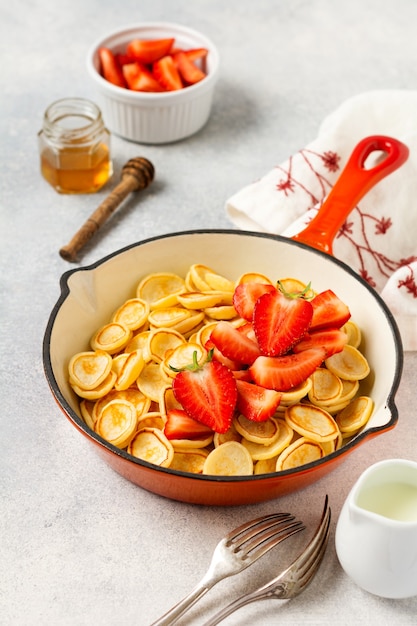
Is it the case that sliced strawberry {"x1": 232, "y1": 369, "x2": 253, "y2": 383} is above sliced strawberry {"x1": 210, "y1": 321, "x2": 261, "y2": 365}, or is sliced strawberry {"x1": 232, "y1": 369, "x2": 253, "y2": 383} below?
below

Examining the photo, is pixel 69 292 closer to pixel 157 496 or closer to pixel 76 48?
pixel 157 496

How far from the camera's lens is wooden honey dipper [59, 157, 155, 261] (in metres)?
1.69

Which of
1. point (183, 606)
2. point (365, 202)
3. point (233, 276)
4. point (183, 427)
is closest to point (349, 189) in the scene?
point (365, 202)

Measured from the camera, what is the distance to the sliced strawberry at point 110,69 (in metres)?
1.95

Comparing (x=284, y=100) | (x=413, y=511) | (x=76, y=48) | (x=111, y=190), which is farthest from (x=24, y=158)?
(x=413, y=511)

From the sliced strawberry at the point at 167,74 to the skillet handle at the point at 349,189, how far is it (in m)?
0.54

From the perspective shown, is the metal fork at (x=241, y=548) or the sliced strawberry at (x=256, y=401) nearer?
the metal fork at (x=241, y=548)

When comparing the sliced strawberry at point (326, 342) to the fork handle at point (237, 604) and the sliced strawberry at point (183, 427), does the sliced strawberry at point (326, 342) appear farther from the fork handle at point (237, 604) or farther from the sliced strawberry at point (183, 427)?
the fork handle at point (237, 604)

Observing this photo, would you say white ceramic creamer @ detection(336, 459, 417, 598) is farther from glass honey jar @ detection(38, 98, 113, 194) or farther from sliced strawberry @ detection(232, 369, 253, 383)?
glass honey jar @ detection(38, 98, 113, 194)

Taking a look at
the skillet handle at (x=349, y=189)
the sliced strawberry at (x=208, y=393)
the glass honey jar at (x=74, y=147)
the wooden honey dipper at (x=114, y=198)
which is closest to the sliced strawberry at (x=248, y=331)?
the sliced strawberry at (x=208, y=393)

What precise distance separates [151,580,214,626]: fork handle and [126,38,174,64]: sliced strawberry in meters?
1.34

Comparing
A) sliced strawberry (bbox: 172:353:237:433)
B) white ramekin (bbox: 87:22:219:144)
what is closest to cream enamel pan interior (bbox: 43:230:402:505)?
sliced strawberry (bbox: 172:353:237:433)

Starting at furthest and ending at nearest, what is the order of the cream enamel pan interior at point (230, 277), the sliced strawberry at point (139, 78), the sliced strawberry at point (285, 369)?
1. the sliced strawberry at point (139, 78)
2. the sliced strawberry at point (285, 369)
3. the cream enamel pan interior at point (230, 277)

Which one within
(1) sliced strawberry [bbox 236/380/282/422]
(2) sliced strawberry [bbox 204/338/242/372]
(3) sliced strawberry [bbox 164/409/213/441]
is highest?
(1) sliced strawberry [bbox 236/380/282/422]
